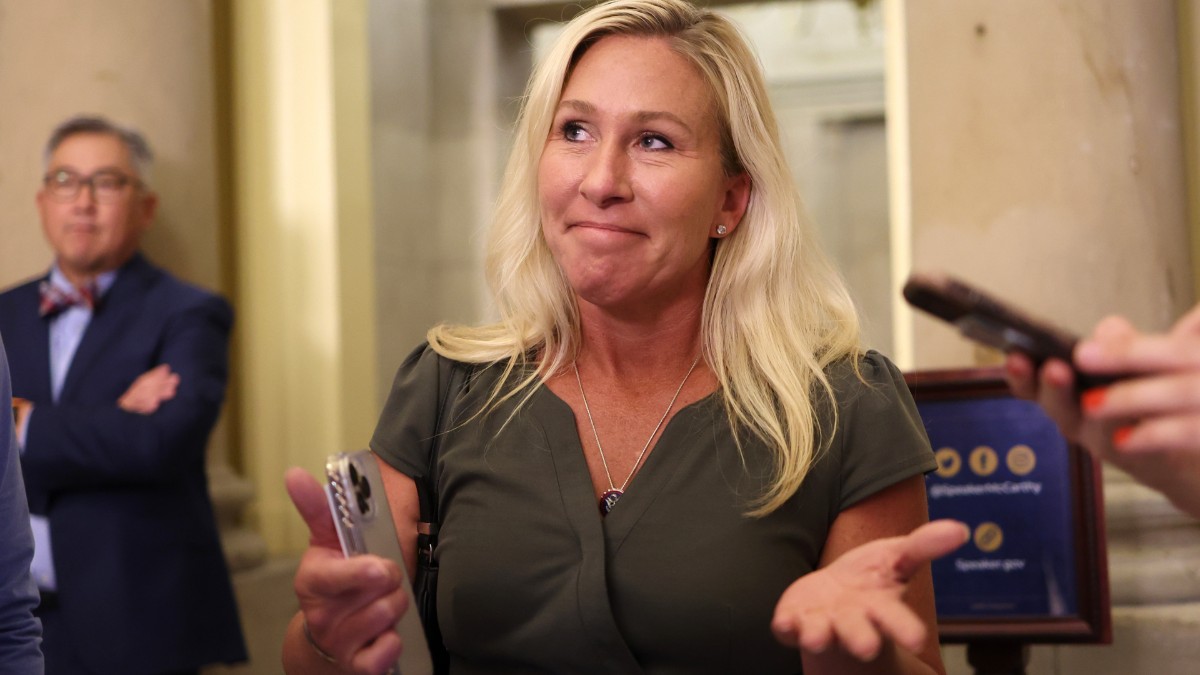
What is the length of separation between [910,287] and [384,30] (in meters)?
5.36

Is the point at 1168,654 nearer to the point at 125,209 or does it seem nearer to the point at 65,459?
the point at 65,459

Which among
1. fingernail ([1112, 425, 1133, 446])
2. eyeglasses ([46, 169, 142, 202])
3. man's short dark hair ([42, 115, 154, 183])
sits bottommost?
fingernail ([1112, 425, 1133, 446])

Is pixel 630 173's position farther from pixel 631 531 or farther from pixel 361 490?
pixel 361 490

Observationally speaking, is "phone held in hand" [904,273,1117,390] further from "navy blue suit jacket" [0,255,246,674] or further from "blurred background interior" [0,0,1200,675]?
"navy blue suit jacket" [0,255,246,674]

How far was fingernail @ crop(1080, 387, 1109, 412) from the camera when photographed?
3.96 feet

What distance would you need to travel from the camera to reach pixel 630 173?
213cm

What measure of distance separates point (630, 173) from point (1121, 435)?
3.55 feet

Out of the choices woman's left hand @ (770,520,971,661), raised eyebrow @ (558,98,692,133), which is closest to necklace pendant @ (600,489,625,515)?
woman's left hand @ (770,520,971,661)

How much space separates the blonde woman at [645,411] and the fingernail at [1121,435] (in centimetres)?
46

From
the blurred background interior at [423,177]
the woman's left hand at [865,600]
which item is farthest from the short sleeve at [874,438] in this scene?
the blurred background interior at [423,177]

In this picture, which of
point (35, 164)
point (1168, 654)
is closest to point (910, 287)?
point (1168, 654)

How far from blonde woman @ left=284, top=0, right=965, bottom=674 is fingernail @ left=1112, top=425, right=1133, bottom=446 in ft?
1.50

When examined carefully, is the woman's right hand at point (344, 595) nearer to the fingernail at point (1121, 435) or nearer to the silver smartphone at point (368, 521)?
the silver smartphone at point (368, 521)

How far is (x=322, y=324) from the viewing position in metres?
5.62
